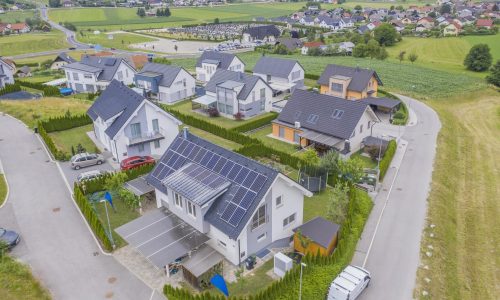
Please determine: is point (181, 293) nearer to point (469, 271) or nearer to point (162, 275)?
point (162, 275)

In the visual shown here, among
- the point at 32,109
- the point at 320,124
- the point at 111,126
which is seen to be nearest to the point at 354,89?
the point at 320,124

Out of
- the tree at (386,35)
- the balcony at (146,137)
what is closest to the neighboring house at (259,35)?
the tree at (386,35)

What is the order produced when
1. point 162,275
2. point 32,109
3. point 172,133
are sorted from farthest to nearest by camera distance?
point 32,109 → point 172,133 → point 162,275

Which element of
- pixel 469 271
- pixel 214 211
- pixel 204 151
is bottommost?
pixel 469 271

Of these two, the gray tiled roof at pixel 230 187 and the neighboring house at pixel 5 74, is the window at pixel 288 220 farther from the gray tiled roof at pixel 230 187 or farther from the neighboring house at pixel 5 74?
the neighboring house at pixel 5 74

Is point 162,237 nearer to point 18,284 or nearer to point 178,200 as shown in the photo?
point 178,200

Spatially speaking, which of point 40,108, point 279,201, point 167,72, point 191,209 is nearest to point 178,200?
point 191,209
